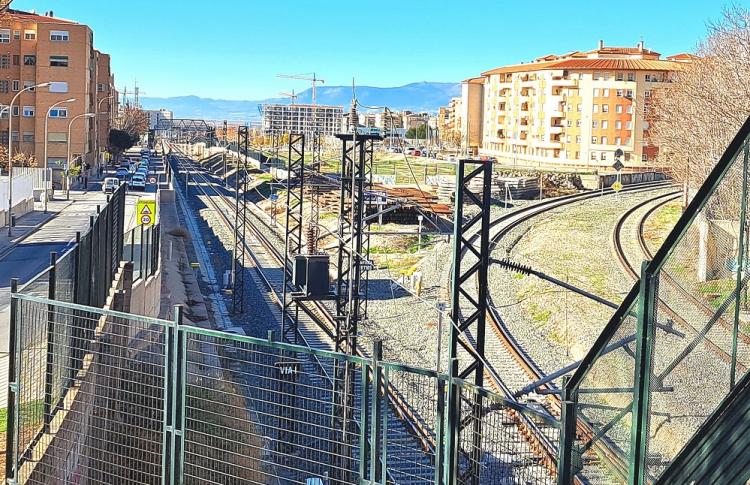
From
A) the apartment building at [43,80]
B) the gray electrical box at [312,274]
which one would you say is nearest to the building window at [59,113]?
the apartment building at [43,80]

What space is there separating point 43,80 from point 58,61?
1962 millimetres

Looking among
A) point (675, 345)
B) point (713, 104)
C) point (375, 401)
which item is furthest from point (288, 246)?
point (675, 345)

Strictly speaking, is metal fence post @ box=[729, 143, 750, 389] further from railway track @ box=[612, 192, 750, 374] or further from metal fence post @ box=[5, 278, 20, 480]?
metal fence post @ box=[5, 278, 20, 480]

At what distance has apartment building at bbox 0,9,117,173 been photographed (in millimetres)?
72875

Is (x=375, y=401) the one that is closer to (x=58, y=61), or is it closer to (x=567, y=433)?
(x=567, y=433)

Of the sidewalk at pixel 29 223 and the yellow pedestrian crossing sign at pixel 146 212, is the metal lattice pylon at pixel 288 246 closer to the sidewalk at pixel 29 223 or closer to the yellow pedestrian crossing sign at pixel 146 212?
the yellow pedestrian crossing sign at pixel 146 212

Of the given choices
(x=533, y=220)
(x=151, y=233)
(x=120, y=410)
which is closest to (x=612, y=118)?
(x=533, y=220)

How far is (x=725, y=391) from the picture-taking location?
4.32m

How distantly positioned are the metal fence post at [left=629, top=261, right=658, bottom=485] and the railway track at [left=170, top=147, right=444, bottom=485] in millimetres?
2647

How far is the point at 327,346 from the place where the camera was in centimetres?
2277

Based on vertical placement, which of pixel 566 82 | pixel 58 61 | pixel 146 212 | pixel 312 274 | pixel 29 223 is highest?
pixel 566 82

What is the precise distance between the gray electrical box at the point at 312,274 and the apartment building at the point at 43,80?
56.8m

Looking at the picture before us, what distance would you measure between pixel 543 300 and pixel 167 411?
19568mm

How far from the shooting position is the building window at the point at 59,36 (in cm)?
7388
